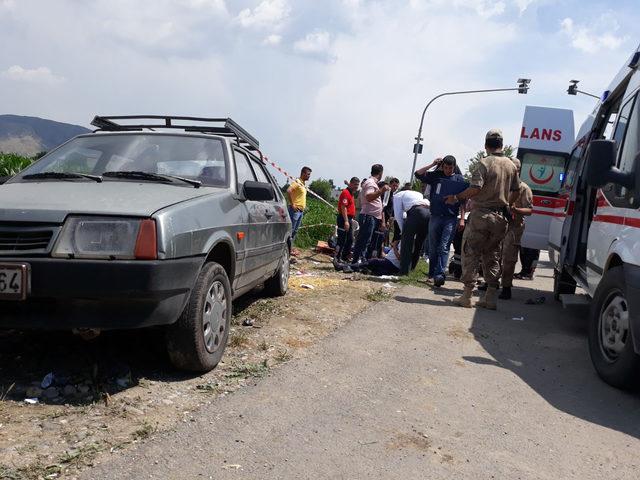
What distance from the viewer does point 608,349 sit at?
4.29m

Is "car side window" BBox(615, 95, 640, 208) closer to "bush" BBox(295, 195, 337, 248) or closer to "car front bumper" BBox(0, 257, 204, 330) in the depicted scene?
"car front bumper" BBox(0, 257, 204, 330)

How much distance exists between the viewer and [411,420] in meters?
3.22

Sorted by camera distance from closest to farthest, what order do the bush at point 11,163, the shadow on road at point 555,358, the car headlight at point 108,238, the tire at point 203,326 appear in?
the car headlight at point 108,238 → the tire at point 203,326 → the shadow on road at point 555,358 → the bush at point 11,163

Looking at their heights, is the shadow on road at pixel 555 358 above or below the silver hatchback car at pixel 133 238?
below

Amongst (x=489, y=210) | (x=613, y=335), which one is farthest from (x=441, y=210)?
(x=613, y=335)

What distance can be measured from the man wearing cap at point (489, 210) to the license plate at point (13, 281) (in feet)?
16.2

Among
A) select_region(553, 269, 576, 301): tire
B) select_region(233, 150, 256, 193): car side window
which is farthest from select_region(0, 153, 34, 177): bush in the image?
select_region(553, 269, 576, 301): tire

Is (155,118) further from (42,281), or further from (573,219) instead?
(573,219)

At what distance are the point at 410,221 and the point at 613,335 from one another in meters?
4.75

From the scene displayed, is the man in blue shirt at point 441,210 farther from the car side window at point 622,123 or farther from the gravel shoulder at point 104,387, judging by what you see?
the gravel shoulder at point 104,387

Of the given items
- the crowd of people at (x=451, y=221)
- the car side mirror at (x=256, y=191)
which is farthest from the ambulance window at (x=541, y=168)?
the car side mirror at (x=256, y=191)

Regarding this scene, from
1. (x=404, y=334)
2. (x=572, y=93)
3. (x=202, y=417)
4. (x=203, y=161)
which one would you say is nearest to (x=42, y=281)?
(x=202, y=417)

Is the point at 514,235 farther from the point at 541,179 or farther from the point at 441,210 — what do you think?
the point at 541,179

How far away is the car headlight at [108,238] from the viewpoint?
10.0ft
